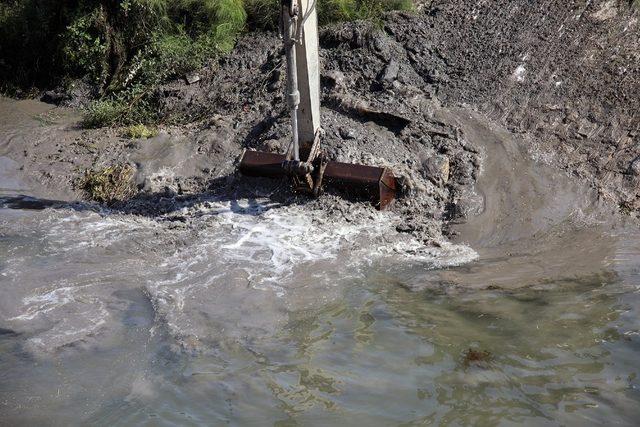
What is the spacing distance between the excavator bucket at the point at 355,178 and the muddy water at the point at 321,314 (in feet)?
0.58

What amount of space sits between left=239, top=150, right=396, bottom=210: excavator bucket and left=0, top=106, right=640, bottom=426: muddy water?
178 mm

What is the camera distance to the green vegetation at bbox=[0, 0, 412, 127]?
880 cm

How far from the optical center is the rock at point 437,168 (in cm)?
674

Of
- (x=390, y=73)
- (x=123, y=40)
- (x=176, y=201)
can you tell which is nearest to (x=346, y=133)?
(x=390, y=73)

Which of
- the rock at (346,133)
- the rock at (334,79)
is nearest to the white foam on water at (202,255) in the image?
the rock at (346,133)

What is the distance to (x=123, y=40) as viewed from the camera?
9.60 meters

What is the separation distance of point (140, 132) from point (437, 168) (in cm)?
341

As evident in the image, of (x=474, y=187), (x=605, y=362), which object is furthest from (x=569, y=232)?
(x=605, y=362)

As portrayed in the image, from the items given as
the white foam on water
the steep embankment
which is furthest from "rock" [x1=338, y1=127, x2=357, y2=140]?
the steep embankment

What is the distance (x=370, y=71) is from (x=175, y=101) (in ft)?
8.34

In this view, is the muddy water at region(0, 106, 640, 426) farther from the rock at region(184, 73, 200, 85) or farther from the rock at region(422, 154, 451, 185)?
the rock at region(184, 73, 200, 85)

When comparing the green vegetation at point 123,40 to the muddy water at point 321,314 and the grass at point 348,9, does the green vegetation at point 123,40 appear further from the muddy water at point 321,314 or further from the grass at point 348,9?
the muddy water at point 321,314

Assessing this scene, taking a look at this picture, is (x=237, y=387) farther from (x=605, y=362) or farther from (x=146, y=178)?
(x=146, y=178)

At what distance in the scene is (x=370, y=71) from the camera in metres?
7.89
